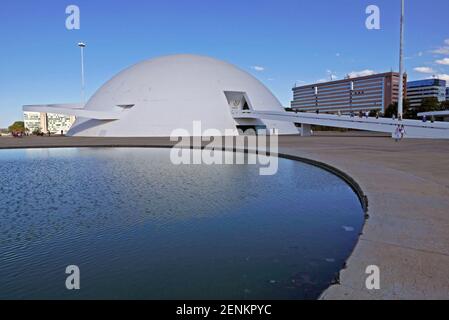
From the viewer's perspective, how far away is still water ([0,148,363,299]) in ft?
10.2

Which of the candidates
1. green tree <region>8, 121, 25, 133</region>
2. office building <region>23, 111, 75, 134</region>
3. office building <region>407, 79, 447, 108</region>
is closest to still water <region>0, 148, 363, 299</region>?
green tree <region>8, 121, 25, 133</region>

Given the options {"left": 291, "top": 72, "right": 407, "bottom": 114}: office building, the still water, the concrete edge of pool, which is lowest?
the still water

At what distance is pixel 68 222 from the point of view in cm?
518

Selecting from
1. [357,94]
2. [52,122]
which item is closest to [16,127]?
[52,122]

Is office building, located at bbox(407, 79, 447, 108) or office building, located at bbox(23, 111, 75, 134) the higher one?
office building, located at bbox(407, 79, 447, 108)

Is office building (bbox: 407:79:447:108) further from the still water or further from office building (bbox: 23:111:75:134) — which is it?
the still water

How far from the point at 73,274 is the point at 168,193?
12.5 ft

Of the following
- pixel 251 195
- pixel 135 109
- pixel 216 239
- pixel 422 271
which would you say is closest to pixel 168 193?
pixel 251 195

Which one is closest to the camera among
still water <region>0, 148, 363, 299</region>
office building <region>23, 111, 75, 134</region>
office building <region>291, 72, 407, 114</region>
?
still water <region>0, 148, 363, 299</region>

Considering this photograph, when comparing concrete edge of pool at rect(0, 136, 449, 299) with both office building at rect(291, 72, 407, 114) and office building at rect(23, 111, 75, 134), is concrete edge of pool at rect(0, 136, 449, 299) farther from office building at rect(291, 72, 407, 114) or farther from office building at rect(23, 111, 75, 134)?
office building at rect(23, 111, 75, 134)

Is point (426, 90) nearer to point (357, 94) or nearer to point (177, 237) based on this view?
point (357, 94)

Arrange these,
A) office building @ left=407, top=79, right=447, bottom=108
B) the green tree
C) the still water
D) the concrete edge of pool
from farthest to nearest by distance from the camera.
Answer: office building @ left=407, top=79, right=447, bottom=108 < the green tree < the still water < the concrete edge of pool

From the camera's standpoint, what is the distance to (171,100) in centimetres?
3222

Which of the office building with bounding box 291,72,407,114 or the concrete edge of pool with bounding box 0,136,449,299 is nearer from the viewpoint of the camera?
the concrete edge of pool with bounding box 0,136,449,299
